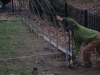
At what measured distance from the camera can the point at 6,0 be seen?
62.0 ft

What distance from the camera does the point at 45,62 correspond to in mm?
7457

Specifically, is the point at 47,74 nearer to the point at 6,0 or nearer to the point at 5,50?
the point at 5,50

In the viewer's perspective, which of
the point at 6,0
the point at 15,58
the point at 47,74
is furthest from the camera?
the point at 6,0

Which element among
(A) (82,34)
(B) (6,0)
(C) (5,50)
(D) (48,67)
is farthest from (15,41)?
(B) (6,0)

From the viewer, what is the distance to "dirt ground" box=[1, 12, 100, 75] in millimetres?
6646

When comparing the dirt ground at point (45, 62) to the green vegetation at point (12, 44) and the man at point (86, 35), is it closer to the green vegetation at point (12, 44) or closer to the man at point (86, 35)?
the green vegetation at point (12, 44)

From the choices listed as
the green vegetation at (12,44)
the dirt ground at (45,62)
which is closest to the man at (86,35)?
the dirt ground at (45,62)

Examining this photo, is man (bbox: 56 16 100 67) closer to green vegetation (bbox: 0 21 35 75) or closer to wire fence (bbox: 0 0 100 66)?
wire fence (bbox: 0 0 100 66)

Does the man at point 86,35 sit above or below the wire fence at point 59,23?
above

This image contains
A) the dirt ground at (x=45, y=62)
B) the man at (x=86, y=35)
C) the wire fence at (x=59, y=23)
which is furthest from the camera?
the wire fence at (x=59, y=23)

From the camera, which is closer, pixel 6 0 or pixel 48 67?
pixel 48 67

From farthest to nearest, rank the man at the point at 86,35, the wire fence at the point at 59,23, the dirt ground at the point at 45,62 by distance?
1. the wire fence at the point at 59,23
2. the dirt ground at the point at 45,62
3. the man at the point at 86,35

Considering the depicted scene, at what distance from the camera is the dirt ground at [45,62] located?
6.65 m

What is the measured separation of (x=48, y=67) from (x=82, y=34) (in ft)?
4.04
